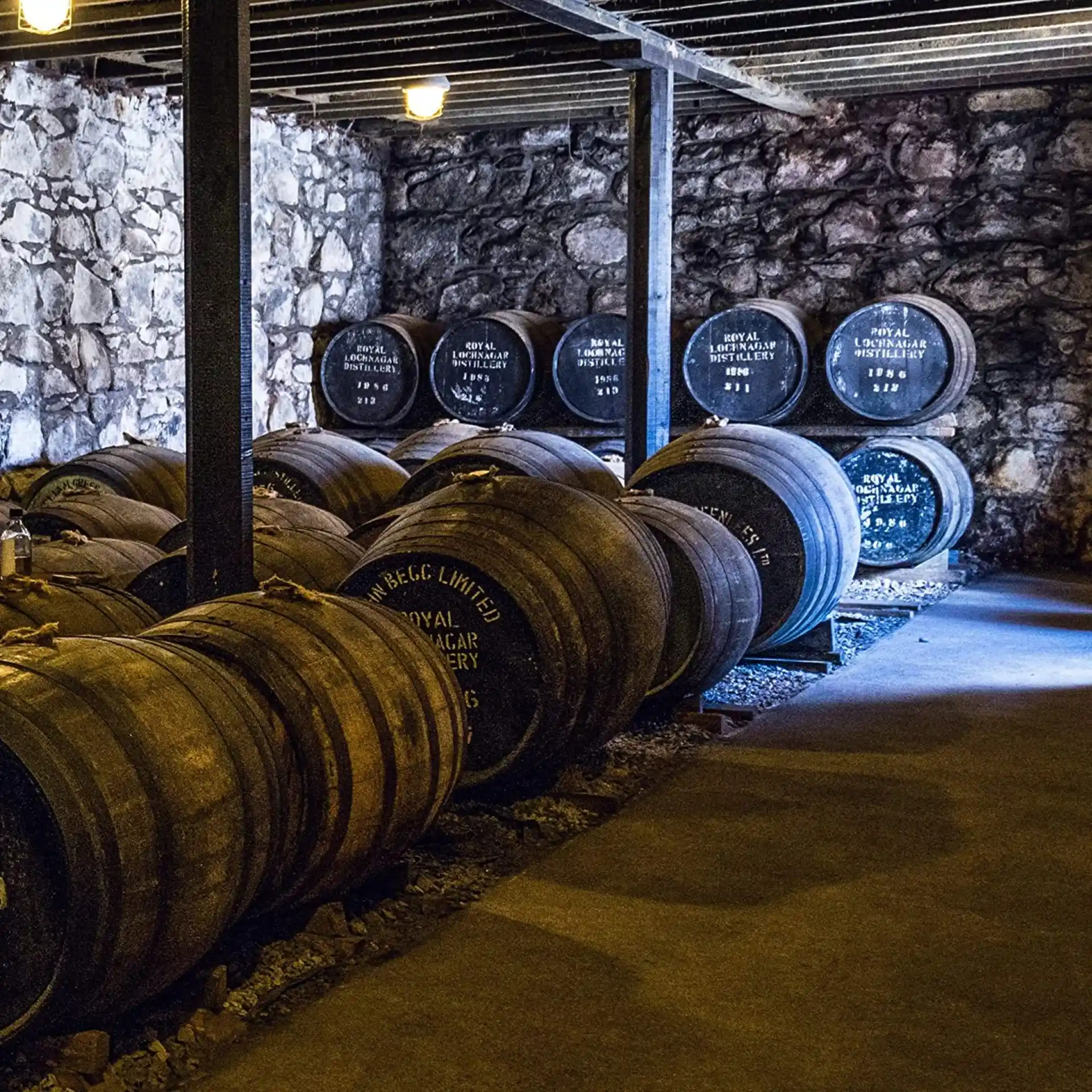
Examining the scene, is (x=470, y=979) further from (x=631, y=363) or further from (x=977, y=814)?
(x=631, y=363)

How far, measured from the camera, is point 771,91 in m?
8.46

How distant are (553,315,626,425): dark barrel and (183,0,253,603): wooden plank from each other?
4.93 metres

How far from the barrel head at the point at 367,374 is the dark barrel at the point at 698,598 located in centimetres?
437

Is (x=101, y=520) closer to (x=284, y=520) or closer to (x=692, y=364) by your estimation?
(x=284, y=520)

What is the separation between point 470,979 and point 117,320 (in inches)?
228

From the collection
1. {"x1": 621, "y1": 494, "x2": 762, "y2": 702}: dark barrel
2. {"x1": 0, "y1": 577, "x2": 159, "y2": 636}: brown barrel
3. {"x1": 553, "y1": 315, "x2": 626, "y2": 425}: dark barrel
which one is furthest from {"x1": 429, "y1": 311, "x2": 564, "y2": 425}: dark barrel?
{"x1": 0, "y1": 577, "x2": 159, "y2": 636}: brown barrel

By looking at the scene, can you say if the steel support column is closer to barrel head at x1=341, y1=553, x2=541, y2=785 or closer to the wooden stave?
the wooden stave

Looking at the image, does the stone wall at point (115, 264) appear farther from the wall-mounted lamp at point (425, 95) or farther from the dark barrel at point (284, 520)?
the dark barrel at point (284, 520)

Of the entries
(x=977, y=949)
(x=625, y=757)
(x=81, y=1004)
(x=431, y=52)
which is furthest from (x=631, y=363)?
(x=81, y=1004)

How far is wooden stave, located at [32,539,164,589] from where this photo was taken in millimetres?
4395

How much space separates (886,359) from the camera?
8.18 m

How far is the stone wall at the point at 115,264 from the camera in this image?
24.1 feet

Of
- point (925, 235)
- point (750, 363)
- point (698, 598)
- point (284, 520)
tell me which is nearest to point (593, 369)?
point (750, 363)

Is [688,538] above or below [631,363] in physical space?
below
